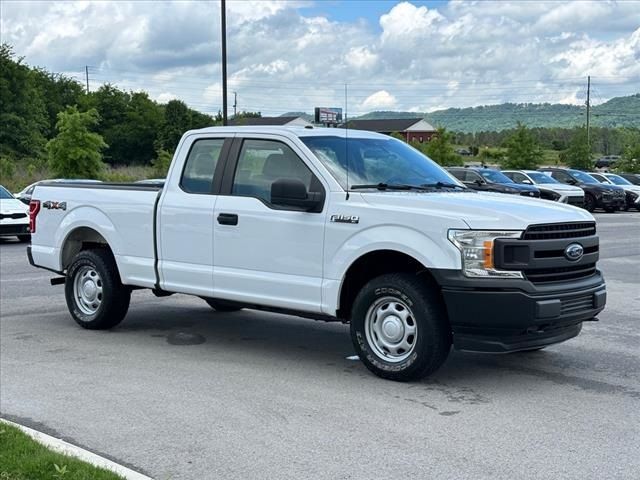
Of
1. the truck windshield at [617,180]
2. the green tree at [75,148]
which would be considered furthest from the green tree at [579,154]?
the green tree at [75,148]

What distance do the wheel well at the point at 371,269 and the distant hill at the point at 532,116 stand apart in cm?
2692

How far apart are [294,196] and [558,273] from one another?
7.05ft

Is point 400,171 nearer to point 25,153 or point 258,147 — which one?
point 258,147

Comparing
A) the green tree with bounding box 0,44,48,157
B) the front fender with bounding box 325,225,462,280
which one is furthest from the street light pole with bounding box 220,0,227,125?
the green tree with bounding box 0,44,48,157

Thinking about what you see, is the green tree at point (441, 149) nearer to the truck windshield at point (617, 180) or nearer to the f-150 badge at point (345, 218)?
the truck windshield at point (617, 180)

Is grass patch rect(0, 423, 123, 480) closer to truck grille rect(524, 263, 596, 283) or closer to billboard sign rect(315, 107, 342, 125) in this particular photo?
truck grille rect(524, 263, 596, 283)

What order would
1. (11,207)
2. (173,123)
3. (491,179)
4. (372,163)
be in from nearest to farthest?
(372,163), (11,207), (491,179), (173,123)

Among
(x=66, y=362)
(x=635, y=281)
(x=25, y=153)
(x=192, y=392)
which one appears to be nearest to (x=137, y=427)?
(x=192, y=392)

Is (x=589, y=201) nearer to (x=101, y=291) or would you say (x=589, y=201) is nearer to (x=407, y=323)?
(x=101, y=291)

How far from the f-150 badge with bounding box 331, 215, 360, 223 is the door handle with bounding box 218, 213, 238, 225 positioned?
1046mm

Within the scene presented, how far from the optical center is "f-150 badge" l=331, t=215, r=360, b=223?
688 centimetres

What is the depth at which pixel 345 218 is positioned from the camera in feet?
22.7

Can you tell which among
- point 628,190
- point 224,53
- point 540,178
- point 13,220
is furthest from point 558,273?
point 628,190

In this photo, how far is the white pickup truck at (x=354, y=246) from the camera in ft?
20.7
